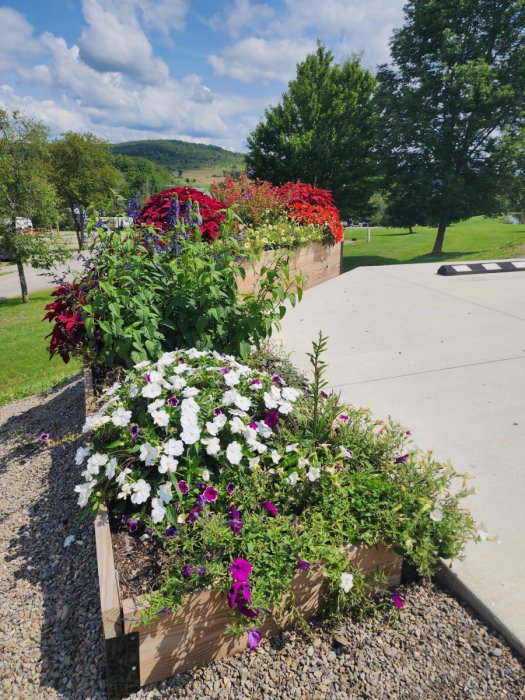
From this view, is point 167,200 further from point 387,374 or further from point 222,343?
point 387,374

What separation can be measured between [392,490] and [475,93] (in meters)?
16.5

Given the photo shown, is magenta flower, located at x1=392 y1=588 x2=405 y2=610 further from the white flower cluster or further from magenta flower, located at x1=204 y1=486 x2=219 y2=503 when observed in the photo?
magenta flower, located at x1=204 y1=486 x2=219 y2=503

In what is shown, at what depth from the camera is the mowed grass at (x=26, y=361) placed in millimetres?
4949

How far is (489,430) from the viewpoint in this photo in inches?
99.3

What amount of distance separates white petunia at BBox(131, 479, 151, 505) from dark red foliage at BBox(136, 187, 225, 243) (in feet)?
8.08

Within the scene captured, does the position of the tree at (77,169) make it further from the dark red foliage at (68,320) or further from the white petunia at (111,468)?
the white petunia at (111,468)

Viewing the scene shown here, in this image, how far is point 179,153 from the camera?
15325 cm

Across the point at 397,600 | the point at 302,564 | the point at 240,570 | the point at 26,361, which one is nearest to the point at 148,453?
the point at 240,570

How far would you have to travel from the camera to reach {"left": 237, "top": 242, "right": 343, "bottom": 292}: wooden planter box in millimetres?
5148

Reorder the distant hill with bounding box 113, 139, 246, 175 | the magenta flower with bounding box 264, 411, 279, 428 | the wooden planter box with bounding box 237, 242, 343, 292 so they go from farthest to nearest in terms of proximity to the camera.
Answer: the distant hill with bounding box 113, 139, 246, 175 < the wooden planter box with bounding box 237, 242, 343, 292 < the magenta flower with bounding box 264, 411, 279, 428

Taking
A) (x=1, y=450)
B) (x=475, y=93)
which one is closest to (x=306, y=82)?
(x=475, y=93)

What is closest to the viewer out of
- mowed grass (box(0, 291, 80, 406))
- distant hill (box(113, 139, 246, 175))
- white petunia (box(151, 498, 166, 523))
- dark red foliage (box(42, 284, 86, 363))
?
white petunia (box(151, 498, 166, 523))

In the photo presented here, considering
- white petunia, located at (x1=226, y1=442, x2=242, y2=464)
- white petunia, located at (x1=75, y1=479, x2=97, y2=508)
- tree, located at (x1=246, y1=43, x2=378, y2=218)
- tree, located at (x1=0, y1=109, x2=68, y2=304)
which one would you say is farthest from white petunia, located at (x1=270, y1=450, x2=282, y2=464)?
tree, located at (x1=246, y1=43, x2=378, y2=218)

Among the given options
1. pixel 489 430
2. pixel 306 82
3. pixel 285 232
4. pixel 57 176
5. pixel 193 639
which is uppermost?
pixel 306 82
